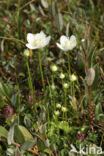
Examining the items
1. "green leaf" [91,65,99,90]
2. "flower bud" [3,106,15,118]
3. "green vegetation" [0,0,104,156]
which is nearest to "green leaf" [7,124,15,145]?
"green vegetation" [0,0,104,156]

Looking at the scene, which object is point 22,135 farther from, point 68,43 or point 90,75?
point 68,43

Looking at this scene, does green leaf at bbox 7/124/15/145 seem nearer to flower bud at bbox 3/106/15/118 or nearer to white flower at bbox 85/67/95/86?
flower bud at bbox 3/106/15/118

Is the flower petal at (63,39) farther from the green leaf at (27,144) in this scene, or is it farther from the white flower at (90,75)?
the green leaf at (27,144)

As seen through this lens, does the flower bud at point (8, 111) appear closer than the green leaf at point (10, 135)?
No

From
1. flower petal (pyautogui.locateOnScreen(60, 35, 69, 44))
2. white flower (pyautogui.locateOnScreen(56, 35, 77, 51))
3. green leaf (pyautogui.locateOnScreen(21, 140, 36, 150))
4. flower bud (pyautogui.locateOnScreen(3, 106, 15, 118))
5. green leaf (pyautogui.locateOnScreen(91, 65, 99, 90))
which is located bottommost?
green leaf (pyautogui.locateOnScreen(21, 140, 36, 150))

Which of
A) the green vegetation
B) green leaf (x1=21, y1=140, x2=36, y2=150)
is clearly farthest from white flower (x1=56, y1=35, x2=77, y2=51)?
green leaf (x1=21, y1=140, x2=36, y2=150)

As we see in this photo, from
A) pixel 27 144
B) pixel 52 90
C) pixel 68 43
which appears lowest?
pixel 27 144

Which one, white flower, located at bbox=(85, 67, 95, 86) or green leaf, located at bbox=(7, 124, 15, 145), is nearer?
green leaf, located at bbox=(7, 124, 15, 145)

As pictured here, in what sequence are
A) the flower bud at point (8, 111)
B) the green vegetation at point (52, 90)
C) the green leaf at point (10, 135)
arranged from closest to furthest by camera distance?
the green leaf at point (10, 135) < the green vegetation at point (52, 90) < the flower bud at point (8, 111)

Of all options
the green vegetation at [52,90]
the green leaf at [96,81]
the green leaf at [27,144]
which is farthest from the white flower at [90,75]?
the green leaf at [27,144]

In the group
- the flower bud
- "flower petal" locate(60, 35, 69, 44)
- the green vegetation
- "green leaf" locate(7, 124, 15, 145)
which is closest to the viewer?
"green leaf" locate(7, 124, 15, 145)

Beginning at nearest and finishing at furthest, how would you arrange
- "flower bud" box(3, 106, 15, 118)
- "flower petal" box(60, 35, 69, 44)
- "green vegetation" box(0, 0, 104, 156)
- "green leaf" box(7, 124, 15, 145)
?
"green leaf" box(7, 124, 15, 145) → "green vegetation" box(0, 0, 104, 156) → "flower bud" box(3, 106, 15, 118) → "flower petal" box(60, 35, 69, 44)

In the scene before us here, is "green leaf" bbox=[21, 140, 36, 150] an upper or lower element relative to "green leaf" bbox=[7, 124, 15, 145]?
lower

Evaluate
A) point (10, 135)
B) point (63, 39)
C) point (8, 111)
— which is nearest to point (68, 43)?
point (63, 39)
